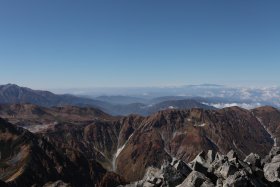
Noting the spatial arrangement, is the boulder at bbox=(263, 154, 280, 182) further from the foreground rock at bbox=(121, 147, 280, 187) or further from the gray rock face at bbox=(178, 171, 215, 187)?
the gray rock face at bbox=(178, 171, 215, 187)

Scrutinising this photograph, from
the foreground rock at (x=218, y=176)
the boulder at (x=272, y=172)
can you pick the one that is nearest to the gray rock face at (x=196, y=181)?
the foreground rock at (x=218, y=176)

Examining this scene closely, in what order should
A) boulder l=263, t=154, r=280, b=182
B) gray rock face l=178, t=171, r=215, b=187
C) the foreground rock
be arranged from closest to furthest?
the foreground rock < gray rock face l=178, t=171, r=215, b=187 < boulder l=263, t=154, r=280, b=182

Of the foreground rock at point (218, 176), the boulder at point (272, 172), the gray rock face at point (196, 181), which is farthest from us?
the boulder at point (272, 172)

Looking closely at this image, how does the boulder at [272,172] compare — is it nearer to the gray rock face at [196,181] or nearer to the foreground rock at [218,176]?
the foreground rock at [218,176]

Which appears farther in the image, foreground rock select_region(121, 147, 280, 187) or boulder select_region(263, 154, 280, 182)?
boulder select_region(263, 154, 280, 182)

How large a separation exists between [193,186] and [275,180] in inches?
459

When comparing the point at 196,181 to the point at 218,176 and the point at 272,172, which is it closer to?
the point at 218,176

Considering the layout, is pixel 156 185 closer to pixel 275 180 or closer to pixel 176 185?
pixel 176 185

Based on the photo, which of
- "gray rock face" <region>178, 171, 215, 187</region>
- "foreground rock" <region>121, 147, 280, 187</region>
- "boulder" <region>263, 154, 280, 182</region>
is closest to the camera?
"foreground rock" <region>121, 147, 280, 187</region>

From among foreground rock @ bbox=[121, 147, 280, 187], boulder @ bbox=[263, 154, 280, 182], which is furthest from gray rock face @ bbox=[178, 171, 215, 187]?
boulder @ bbox=[263, 154, 280, 182]

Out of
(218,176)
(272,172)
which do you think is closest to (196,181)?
(218,176)

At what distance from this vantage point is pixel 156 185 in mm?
44594

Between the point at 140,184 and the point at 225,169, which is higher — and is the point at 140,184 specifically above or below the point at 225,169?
below

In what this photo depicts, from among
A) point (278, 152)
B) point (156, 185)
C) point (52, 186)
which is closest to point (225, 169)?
point (156, 185)
